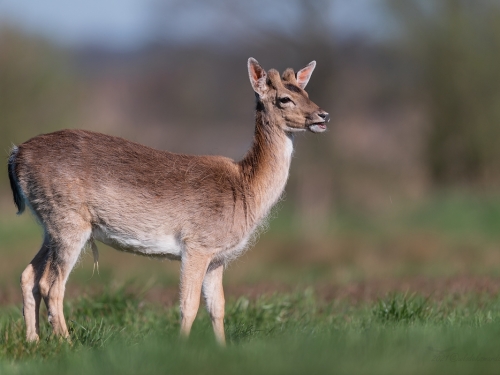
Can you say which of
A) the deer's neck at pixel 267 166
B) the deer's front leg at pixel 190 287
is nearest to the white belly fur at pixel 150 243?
the deer's front leg at pixel 190 287

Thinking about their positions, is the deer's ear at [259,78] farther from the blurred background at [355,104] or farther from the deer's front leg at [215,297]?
the blurred background at [355,104]

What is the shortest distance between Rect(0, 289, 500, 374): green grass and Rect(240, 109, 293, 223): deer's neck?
1197 millimetres

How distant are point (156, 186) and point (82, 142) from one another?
32.2 inches

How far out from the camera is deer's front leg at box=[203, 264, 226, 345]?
291 inches

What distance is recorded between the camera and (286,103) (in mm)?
7680

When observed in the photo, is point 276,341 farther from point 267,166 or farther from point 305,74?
point 305,74

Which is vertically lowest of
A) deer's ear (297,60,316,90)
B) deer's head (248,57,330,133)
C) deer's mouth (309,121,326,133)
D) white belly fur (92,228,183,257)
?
white belly fur (92,228,183,257)

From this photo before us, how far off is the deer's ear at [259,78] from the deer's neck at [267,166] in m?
0.24

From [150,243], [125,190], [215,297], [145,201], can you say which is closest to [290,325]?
[215,297]

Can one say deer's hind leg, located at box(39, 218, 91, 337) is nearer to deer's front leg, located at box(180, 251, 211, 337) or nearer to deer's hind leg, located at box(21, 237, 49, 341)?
deer's hind leg, located at box(21, 237, 49, 341)

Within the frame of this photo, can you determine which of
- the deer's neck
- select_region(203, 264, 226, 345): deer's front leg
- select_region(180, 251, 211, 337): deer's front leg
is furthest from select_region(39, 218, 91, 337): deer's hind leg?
the deer's neck

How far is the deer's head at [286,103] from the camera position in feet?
24.6

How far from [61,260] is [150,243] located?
815 millimetres

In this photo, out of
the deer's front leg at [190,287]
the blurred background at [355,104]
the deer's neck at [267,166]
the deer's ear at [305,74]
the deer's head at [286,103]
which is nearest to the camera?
the deer's front leg at [190,287]
